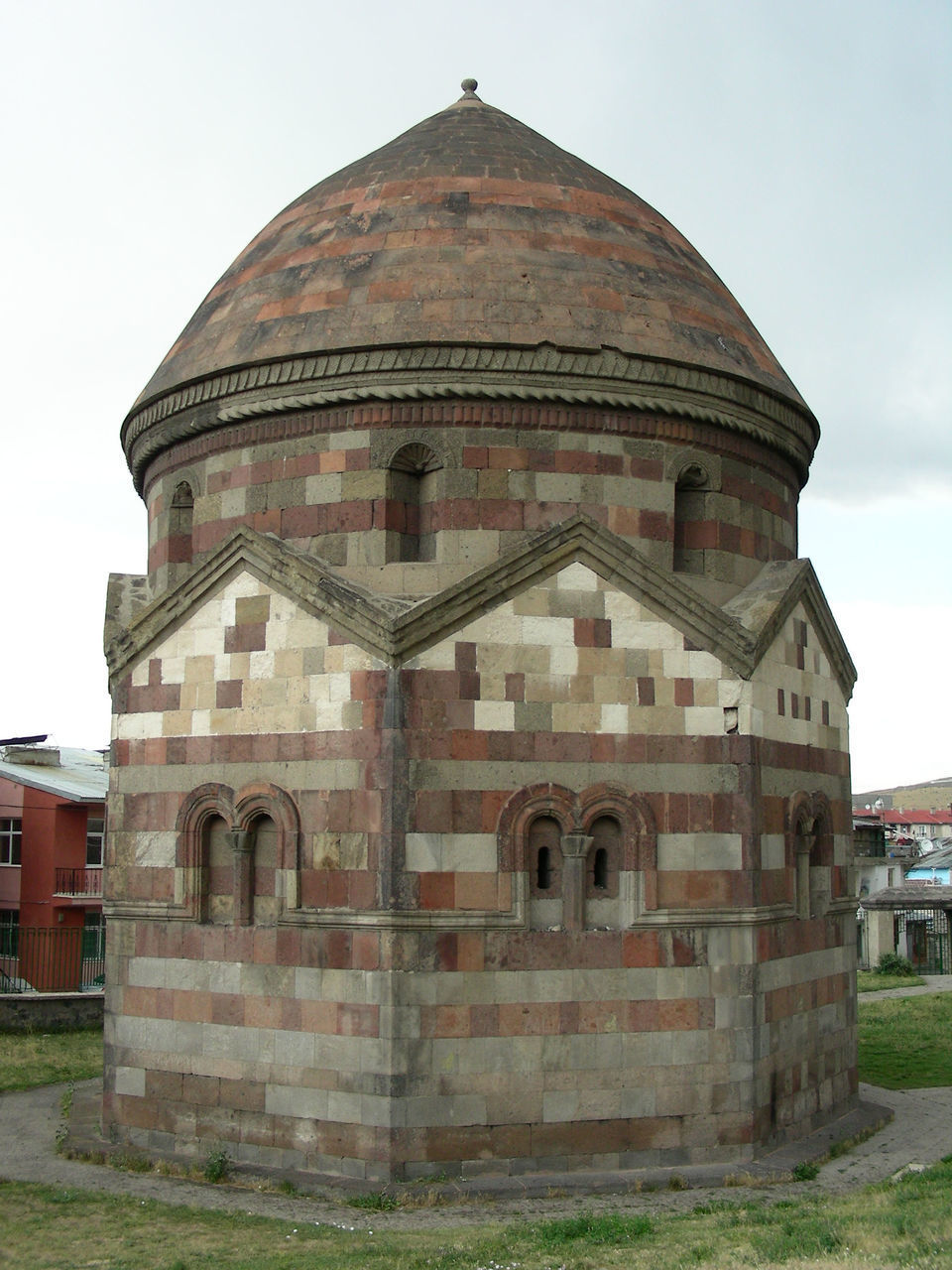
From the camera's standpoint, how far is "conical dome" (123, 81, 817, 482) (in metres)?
13.4

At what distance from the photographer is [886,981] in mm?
30625

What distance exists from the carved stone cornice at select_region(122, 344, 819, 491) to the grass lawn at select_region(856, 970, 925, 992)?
18194mm

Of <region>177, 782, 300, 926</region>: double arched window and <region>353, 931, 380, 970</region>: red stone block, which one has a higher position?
<region>177, 782, 300, 926</region>: double arched window

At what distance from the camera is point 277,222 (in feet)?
51.6

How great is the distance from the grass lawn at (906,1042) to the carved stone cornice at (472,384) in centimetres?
833

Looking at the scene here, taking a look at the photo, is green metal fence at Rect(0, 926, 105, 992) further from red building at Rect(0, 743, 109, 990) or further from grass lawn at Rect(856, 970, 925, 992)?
grass lawn at Rect(856, 970, 925, 992)

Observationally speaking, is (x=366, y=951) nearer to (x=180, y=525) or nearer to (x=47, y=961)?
(x=180, y=525)

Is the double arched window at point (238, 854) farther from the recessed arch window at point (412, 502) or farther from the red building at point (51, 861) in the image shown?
the red building at point (51, 861)

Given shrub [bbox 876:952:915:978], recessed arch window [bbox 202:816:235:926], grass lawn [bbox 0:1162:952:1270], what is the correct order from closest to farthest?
grass lawn [bbox 0:1162:952:1270] < recessed arch window [bbox 202:816:235:926] < shrub [bbox 876:952:915:978]

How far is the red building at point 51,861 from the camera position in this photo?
2725 centimetres

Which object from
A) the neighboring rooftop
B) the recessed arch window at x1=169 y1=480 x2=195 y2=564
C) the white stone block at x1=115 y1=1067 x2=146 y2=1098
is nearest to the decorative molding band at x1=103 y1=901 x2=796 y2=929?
the white stone block at x1=115 y1=1067 x2=146 y2=1098

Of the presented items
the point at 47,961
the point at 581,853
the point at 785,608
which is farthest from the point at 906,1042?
the point at 47,961

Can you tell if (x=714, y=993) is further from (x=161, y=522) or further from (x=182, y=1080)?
(x=161, y=522)

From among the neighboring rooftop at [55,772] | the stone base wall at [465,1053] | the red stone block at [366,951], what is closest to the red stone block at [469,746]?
the stone base wall at [465,1053]
